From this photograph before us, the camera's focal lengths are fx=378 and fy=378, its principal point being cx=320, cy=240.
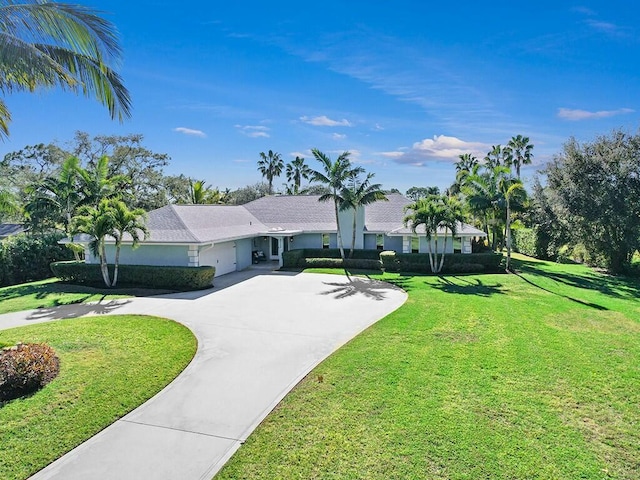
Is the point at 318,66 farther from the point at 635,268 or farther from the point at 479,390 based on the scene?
the point at 635,268

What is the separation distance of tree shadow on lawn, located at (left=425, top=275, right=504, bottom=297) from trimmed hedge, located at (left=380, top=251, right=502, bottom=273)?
2.26 meters

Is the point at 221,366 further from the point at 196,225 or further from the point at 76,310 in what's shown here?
the point at 196,225

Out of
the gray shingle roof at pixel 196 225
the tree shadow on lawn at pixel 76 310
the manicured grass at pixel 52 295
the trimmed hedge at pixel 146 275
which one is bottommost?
the tree shadow on lawn at pixel 76 310

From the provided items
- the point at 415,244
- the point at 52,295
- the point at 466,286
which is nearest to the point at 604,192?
the point at 466,286

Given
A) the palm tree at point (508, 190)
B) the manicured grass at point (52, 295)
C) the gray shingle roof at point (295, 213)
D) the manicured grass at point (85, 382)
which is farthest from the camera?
the gray shingle roof at point (295, 213)

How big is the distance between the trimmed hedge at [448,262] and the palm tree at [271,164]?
41.0m

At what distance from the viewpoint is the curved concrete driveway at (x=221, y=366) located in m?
5.28

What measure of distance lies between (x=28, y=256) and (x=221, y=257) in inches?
458

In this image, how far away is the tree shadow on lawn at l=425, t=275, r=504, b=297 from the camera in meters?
16.9

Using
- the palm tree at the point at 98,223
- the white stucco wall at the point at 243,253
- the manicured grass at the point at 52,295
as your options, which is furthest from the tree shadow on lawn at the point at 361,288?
the palm tree at the point at 98,223

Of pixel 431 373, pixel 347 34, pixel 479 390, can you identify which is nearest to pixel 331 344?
pixel 431 373

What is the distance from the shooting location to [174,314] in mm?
13203

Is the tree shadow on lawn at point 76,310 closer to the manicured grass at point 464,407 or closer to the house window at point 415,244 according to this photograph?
the manicured grass at point 464,407

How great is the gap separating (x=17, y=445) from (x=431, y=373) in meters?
7.20
